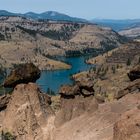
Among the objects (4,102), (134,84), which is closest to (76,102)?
(4,102)

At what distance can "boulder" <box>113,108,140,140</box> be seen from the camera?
36.5 metres

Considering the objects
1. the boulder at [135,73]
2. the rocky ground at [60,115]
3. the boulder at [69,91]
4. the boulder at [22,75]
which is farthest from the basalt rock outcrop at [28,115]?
the boulder at [135,73]

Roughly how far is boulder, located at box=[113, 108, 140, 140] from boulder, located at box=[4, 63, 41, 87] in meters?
34.4

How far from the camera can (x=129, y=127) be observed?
3672 centimetres

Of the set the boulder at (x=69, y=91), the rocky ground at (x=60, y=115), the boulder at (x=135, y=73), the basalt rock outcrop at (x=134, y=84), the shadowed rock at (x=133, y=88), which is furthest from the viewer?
the boulder at (x=135, y=73)

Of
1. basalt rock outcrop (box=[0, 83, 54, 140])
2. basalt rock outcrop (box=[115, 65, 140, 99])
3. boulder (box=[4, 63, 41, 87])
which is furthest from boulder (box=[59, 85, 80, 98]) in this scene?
basalt rock outcrop (box=[115, 65, 140, 99])

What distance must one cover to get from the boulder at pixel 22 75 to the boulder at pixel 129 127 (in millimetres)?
34379

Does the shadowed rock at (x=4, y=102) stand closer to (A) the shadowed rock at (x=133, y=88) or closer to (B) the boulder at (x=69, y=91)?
(B) the boulder at (x=69, y=91)

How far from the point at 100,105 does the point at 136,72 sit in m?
14.7

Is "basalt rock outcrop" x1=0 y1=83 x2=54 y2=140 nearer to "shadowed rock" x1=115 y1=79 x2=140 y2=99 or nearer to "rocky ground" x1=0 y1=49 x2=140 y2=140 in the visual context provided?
"rocky ground" x1=0 y1=49 x2=140 y2=140

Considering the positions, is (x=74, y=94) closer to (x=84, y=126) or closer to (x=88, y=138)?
(x=84, y=126)

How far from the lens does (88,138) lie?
6159 cm

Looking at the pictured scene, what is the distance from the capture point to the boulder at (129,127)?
120 ft

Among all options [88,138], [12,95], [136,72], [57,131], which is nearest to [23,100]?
[12,95]
